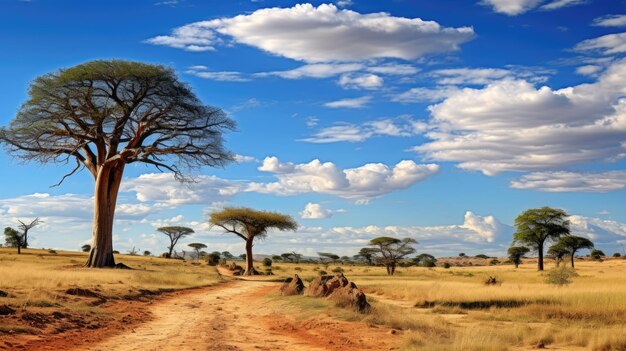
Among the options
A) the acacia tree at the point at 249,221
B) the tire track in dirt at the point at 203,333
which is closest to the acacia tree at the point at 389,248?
the acacia tree at the point at 249,221

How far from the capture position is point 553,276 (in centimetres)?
3303

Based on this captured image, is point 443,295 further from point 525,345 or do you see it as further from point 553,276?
point 525,345

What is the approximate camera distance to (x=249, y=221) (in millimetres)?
63438

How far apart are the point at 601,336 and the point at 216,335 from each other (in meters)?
9.12

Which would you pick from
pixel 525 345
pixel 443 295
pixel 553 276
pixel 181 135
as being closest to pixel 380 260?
pixel 181 135

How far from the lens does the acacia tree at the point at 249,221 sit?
63.3 m

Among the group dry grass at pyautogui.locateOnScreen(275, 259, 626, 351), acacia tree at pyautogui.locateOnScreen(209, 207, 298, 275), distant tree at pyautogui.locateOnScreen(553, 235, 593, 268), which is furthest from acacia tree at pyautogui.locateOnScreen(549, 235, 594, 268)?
dry grass at pyautogui.locateOnScreen(275, 259, 626, 351)

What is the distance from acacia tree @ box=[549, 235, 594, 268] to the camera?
8550 centimetres

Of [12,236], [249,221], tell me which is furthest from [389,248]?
[12,236]

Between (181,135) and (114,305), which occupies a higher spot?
(181,135)

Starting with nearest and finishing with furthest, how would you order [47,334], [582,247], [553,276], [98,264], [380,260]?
[47,334] → [553,276] → [98,264] → [380,260] → [582,247]

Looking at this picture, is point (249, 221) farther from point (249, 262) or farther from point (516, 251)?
point (516, 251)

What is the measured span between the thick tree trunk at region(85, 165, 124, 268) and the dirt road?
86.0 feet

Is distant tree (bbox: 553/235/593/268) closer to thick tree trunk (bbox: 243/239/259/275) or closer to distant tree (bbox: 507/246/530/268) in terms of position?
distant tree (bbox: 507/246/530/268)
